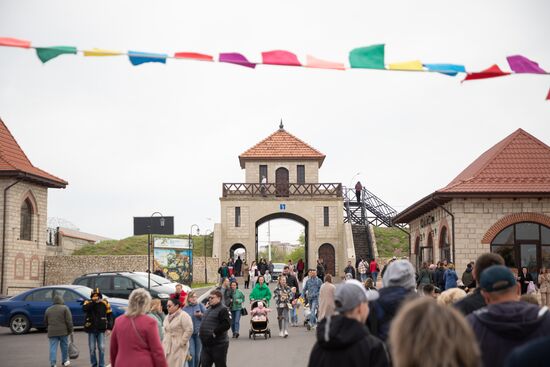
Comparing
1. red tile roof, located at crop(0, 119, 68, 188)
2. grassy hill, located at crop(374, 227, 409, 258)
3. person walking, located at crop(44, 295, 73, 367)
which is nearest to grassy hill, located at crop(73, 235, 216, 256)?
grassy hill, located at crop(374, 227, 409, 258)

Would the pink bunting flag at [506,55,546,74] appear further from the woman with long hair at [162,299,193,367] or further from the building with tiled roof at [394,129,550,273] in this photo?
the building with tiled roof at [394,129,550,273]

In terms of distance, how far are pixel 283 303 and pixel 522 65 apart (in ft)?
46.7

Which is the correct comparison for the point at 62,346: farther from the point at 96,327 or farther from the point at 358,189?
the point at 358,189

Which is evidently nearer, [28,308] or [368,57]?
[368,57]

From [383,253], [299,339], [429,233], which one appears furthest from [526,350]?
[383,253]

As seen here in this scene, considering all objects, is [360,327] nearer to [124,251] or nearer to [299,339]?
[299,339]

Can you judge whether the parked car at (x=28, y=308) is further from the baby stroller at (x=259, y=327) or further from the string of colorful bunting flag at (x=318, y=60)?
the string of colorful bunting flag at (x=318, y=60)

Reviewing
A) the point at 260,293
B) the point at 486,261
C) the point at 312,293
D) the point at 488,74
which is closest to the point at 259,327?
the point at 260,293

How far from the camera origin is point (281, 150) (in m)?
59.3

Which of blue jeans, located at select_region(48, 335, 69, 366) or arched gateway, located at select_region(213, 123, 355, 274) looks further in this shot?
arched gateway, located at select_region(213, 123, 355, 274)

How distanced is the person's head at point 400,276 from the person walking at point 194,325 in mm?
7474

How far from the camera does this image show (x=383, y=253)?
54.4m

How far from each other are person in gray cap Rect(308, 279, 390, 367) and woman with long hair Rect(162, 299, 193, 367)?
654cm

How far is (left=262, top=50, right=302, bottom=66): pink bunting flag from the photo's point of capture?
834 centimetres
